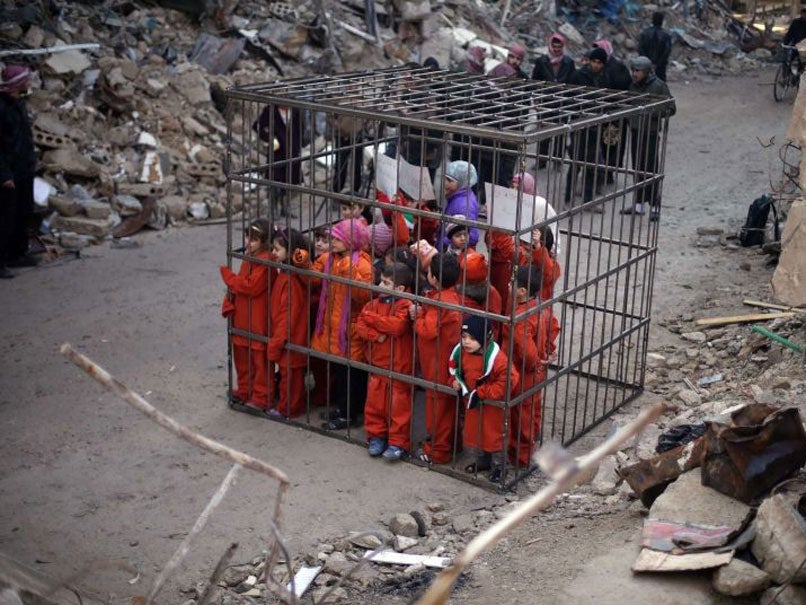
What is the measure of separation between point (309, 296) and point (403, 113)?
1432mm

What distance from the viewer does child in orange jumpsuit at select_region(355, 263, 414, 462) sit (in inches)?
275

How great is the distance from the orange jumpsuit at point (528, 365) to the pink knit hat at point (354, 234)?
1.19 metres

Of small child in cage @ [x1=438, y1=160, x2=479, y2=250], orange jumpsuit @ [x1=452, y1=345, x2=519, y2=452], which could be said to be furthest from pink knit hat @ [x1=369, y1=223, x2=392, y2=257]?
orange jumpsuit @ [x1=452, y1=345, x2=519, y2=452]

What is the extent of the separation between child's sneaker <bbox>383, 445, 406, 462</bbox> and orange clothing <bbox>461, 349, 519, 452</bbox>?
0.49 metres

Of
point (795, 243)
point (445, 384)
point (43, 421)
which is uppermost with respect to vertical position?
point (795, 243)

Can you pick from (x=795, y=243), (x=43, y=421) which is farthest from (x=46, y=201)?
(x=795, y=243)

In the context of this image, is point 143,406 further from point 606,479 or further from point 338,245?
point 338,245

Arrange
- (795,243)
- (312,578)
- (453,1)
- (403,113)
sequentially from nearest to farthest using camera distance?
(795,243) < (312,578) < (403,113) < (453,1)

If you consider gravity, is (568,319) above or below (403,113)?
below

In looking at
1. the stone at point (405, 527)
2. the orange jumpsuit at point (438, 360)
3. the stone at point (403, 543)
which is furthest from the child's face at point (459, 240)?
the stone at point (403, 543)

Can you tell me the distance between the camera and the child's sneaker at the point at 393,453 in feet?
23.7

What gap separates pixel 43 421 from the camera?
7.67m

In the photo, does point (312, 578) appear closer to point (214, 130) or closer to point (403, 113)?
point (403, 113)

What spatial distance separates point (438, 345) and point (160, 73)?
26.0 feet
